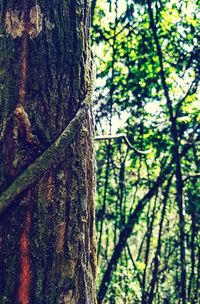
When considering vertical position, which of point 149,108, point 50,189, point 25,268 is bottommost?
point 25,268

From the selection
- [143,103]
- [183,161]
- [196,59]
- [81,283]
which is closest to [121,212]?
[183,161]

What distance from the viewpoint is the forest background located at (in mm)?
4129

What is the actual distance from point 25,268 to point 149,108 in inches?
137

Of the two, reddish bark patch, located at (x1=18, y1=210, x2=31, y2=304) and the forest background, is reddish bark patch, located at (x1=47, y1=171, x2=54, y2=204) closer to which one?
reddish bark patch, located at (x1=18, y1=210, x2=31, y2=304)

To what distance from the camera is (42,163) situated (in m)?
1.26

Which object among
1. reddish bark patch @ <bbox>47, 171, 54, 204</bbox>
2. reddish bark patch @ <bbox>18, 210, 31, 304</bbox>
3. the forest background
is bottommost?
reddish bark patch @ <bbox>18, 210, 31, 304</bbox>

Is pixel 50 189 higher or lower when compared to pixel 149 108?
lower

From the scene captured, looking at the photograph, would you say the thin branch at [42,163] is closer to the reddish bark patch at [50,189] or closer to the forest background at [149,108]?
the reddish bark patch at [50,189]

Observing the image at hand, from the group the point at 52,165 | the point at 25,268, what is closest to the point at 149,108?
the point at 52,165

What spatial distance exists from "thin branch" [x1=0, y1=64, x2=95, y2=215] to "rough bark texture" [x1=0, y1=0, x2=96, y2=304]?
1 centimetres

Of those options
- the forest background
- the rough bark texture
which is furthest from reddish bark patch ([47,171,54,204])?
the forest background

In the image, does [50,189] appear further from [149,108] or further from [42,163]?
[149,108]

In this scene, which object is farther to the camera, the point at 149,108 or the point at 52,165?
the point at 149,108

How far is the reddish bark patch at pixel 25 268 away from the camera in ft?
3.99
